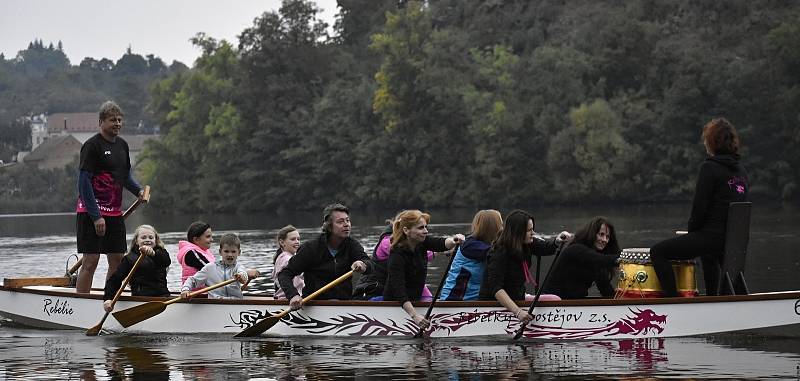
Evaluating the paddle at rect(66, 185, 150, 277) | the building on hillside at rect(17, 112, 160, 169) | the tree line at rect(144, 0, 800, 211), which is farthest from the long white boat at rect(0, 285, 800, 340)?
the building on hillside at rect(17, 112, 160, 169)

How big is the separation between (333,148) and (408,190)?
618 cm

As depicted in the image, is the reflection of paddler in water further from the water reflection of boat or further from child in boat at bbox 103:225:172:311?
child in boat at bbox 103:225:172:311

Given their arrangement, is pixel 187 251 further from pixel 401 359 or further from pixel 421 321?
pixel 401 359

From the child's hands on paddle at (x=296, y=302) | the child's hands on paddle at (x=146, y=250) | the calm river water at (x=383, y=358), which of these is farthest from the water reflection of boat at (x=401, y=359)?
the child's hands on paddle at (x=146, y=250)

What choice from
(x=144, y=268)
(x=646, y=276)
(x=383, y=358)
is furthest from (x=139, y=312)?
(x=646, y=276)

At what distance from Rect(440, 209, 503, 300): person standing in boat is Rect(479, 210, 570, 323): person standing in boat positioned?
0.18m

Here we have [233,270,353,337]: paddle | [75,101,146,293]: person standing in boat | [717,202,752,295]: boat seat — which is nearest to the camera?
[717,202,752,295]: boat seat

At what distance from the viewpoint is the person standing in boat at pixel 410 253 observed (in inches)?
549

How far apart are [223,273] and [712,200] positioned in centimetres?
547

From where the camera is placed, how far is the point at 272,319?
15000 mm

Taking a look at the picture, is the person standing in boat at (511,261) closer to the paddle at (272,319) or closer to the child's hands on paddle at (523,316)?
the child's hands on paddle at (523,316)

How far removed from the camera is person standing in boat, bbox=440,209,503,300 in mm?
14031

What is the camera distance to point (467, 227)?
4669 cm

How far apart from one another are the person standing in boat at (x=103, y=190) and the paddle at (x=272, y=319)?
219 cm
